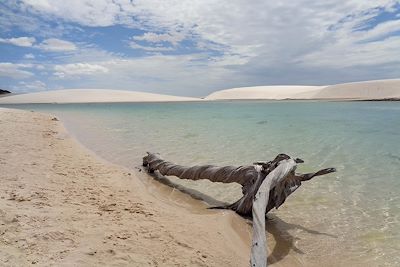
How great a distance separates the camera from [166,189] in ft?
22.0

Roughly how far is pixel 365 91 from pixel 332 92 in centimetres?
1197

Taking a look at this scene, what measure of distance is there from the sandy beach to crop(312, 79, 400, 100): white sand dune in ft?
251

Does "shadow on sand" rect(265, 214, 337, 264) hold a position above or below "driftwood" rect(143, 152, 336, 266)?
below

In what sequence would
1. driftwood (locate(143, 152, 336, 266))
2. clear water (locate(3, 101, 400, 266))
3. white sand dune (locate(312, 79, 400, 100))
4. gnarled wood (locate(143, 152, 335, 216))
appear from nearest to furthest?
clear water (locate(3, 101, 400, 266)) → driftwood (locate(143, 152, 336, 266)) → gnarled wood (locate(143, 152, 335, 216)) → white sand dune (locate(312, 79, 400, 100))

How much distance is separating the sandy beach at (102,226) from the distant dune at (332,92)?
74623mm

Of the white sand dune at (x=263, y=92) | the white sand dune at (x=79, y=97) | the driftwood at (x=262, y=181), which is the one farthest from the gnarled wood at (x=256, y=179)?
the white sand dune at (x=263, y=92)

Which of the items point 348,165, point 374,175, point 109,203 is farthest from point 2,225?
point 348,165

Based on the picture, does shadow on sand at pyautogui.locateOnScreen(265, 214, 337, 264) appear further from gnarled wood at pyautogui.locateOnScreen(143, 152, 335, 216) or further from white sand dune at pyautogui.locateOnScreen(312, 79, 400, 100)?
white sand dune at pyautogui.locateOnScreen(312, 79, 400, 100)

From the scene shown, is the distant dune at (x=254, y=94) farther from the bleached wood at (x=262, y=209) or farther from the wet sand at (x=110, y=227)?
the wet sand at (x=110, y=227)

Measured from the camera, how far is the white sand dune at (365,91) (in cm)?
7575

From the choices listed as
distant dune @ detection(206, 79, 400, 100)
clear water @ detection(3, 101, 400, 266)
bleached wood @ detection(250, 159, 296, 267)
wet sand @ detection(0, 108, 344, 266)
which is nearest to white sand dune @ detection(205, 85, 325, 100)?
distant dune @ detection(206, 79, 400, 100)

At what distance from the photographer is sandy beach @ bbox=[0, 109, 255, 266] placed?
9.60 ft

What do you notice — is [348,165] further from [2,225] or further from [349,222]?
[2,225]

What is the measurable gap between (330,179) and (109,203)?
15.2 ft
